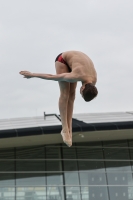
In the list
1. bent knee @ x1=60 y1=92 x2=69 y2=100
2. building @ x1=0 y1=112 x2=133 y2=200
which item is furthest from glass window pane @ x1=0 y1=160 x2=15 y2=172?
bent knee @ x1=60 y1=92 x2=69 y2=100

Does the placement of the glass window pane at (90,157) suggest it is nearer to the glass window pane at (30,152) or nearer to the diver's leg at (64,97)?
the glass window pane at (30,152)

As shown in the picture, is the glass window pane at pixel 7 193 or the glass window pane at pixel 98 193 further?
the glass window pane at pixel 98 193

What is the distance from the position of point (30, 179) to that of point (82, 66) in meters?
11.4

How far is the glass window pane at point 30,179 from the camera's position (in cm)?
1755

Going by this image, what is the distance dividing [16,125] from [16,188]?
2487 millimetres

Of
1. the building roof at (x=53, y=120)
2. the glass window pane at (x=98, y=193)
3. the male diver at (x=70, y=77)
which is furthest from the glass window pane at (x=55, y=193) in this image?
the male diver at (x=70, y=77)

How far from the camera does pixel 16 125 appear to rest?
18.2 m

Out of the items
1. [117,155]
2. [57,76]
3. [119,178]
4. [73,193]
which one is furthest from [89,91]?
[117,155]

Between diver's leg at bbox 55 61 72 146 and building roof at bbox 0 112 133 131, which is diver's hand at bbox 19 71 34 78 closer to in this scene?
diver's leg at bbox 55 61 72 146

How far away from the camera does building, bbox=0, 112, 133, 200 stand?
17.3m

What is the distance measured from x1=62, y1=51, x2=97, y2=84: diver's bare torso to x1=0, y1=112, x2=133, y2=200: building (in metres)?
10.2

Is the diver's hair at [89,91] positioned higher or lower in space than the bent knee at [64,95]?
lower

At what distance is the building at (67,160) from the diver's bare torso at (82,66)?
10.2m

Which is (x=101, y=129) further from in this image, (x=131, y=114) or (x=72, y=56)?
(x=72, y=56)
